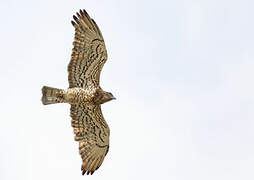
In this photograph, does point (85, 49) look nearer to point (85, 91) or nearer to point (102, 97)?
point (85, 91)

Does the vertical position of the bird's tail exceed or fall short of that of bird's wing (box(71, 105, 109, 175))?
it exceeds it

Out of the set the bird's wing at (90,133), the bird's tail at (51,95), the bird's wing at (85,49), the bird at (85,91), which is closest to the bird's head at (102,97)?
the bird at (85,91)

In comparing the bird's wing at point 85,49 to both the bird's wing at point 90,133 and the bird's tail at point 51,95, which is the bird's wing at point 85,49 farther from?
the bird's wing at point 90,133

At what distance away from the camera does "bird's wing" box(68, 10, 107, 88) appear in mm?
23750

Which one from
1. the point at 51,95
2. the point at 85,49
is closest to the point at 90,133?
the point at 51,95

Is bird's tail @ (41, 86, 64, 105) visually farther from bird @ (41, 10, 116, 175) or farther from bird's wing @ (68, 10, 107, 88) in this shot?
bird's wing @ (68, 10, 107, 88)

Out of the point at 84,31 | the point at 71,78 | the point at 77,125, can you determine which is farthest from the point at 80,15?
the point at 77,125

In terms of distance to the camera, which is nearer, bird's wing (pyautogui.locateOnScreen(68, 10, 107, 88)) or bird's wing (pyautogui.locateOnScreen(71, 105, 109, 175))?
bird's wing (pyautogui.locateOnScreen(68, 10, 107, 88))

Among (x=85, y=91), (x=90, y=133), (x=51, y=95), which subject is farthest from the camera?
(x=90, y=133)

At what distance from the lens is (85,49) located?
23797 millimetres

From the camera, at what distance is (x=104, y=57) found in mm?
24047

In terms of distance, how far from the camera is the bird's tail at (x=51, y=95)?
23.6 meters

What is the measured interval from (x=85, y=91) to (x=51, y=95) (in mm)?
1120

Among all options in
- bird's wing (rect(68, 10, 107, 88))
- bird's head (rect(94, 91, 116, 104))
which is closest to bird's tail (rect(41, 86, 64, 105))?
bird's wing (rect(68, 10, 107, 88))
